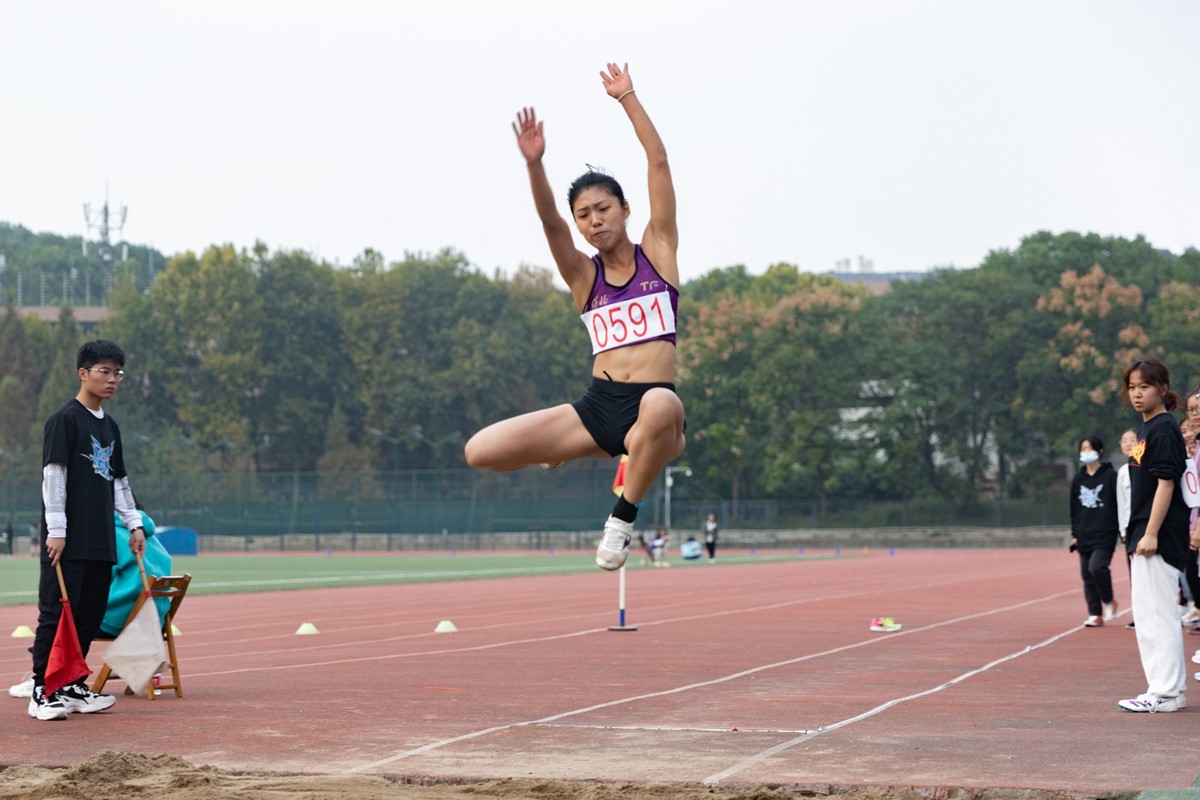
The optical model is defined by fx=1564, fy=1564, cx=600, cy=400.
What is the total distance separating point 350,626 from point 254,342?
67.1 m

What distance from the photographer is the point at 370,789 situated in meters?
5.78

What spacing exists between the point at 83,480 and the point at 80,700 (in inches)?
45.9

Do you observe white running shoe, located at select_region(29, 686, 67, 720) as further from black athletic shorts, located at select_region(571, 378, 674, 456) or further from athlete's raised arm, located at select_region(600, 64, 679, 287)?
athlete's raised arm, located at select_region(600, 64, 679, 287)

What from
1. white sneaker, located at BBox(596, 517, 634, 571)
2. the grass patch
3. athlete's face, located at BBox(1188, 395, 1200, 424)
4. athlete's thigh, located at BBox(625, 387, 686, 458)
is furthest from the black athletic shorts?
the grass patch

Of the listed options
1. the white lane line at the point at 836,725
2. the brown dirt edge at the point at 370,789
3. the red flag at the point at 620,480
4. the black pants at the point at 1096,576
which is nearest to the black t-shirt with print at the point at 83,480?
the brown dirt edge at the point at 370,789

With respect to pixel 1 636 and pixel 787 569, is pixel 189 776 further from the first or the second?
pixel 787 569

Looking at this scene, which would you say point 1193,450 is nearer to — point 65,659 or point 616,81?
point 616,81

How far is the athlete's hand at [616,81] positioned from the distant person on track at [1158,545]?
9.89ft

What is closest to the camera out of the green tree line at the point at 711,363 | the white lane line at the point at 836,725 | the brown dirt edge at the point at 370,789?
the brown dirt edge at the point at 370,789

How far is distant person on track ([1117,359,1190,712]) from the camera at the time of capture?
7977 mm

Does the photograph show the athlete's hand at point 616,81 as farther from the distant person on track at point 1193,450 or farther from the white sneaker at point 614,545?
the distant person on track at point 1193,450

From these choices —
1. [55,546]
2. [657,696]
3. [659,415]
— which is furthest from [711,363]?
[659,415]

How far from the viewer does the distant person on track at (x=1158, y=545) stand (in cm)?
798

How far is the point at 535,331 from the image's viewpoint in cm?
8531
